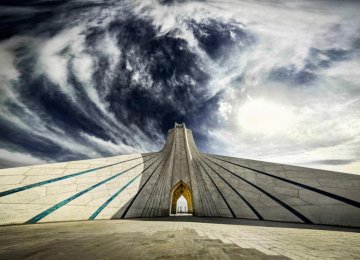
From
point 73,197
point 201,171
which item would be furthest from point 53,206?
point 201,171

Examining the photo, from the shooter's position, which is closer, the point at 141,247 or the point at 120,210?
the point at 141,247

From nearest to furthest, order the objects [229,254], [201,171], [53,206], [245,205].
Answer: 1. [229,254]
2. [53,206]
3. [245,205]
4. [201,171]

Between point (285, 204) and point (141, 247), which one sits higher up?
point (285, 204)

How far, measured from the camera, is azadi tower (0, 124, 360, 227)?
18.7 ft

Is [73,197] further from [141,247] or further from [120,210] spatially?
[141,247]

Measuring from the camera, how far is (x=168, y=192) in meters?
8.73

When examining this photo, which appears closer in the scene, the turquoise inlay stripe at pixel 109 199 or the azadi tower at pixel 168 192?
the azadi tower at pixel 168 192

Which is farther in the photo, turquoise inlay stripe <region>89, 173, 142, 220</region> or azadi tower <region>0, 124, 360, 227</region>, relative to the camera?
turquoise inlay stripe <region>89, 173, 142, 220</region>

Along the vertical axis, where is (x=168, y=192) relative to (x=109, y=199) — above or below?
above

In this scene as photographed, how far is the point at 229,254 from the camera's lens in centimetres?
185

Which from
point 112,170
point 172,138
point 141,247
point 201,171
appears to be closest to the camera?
point 141,247

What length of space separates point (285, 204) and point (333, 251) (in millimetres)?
5157

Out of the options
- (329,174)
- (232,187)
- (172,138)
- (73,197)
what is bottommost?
(73,197)

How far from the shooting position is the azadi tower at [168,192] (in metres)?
5.70
